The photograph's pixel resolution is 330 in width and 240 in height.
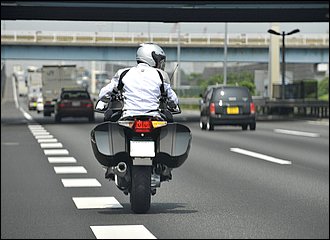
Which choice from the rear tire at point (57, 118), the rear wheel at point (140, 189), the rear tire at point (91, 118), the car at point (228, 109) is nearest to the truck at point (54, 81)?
the rear tire at point (57, 118)

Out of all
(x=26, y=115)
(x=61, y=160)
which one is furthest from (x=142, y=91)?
(x=26, y=115)

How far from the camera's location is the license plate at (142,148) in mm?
7020

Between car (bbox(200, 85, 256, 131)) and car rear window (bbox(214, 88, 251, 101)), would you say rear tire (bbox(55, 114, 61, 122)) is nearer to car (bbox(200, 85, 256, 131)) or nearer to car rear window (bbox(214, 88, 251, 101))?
car (bbox(200, 85, 256, 131))

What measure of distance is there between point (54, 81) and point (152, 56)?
12.0ft

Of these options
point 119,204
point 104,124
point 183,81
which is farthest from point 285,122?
point 104,124

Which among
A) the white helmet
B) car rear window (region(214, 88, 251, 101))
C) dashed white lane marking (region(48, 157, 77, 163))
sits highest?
the white helmet

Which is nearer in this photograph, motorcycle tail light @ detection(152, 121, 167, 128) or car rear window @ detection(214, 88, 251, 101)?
motorcycle tail light @ detection(152, 121, 167, 128)

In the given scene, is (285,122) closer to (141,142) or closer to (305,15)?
(305,15)

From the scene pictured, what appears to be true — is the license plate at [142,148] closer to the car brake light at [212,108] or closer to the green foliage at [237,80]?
the car brake light at [212,108]

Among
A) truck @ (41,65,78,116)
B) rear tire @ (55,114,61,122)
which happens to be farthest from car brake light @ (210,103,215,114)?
truck @ (41,65,78,116)

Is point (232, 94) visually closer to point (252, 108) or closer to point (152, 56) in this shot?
point (252, 108)

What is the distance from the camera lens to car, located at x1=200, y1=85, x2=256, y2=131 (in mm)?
8180

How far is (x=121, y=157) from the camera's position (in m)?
7.08

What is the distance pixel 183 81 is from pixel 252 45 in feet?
2.46
